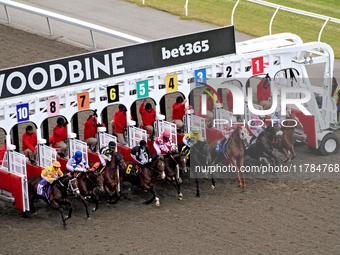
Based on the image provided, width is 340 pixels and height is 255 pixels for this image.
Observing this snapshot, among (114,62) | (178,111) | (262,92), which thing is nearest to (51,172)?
(114,62)

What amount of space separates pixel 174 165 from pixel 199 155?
780 mm

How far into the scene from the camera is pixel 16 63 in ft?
71.9

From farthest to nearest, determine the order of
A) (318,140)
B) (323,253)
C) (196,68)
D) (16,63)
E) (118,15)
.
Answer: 1. (118,15)
2. (16,63)
3. (318,140)
4. (196,68)
5. (323,253)

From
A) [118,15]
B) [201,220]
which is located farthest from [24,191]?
[118,15]

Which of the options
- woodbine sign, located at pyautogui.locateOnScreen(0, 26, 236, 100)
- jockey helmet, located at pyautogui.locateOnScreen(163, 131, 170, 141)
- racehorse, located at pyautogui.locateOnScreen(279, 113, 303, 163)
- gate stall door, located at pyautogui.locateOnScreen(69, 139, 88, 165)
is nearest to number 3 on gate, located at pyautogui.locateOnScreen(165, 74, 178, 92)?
woodbine sign, located at pyautogui.locateOnScreen(0, 26, 236, 100)

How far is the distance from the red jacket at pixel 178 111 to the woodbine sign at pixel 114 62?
118cm

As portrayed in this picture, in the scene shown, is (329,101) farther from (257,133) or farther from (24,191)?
(24,191)

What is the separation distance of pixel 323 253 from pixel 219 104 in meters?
5.59

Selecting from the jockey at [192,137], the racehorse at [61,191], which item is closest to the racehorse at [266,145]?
the jockey at [192,137]

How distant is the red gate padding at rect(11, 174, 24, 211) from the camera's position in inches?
528

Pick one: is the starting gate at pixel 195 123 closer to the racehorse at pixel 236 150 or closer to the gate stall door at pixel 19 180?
the racehorse at pixel 236 150

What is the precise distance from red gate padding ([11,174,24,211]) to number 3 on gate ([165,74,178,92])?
432cm

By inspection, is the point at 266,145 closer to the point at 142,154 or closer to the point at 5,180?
the point at 142,154

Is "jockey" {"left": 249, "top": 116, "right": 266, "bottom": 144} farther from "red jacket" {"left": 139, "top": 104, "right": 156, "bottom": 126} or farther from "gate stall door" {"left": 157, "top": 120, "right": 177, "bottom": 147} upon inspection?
"red jacket" {"left": 139, "top": 104, "right": 156, "bottom": 126}
